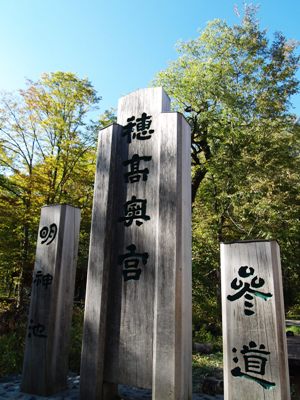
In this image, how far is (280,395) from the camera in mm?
2617

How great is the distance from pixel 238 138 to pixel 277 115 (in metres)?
1.86

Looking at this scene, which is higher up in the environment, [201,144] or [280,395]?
[201,144]

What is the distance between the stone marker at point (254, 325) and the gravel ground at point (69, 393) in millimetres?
1484

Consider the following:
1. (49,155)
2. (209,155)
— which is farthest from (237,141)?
(49,155)

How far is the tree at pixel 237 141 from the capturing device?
31.8ft

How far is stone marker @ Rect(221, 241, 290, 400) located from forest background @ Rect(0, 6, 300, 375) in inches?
195

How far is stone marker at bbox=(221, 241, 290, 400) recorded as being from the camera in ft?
8.90

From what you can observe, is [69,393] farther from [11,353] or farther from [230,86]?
[230,86]

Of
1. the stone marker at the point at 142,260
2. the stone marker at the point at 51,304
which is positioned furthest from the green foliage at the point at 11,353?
the stone marker at the point at 142,260

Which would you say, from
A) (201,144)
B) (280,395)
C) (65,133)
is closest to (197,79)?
Result: (201,144)

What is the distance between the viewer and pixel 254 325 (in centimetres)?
287

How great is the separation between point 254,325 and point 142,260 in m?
1.43

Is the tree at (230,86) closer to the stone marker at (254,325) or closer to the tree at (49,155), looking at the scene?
the tree at (49,155)

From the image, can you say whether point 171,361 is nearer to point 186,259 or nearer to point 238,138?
point 186,259
